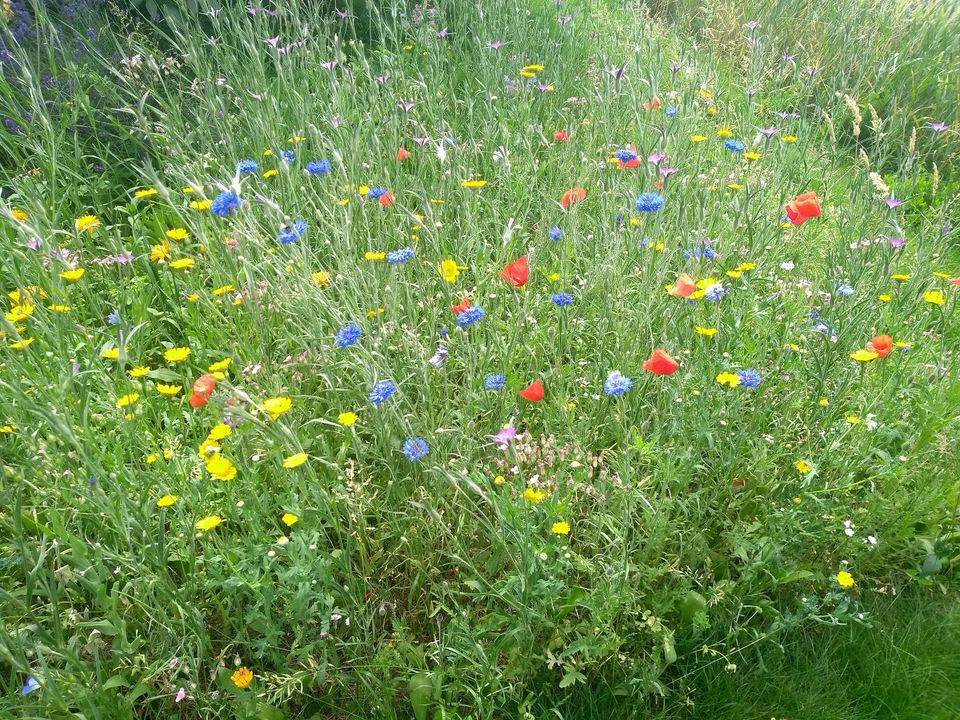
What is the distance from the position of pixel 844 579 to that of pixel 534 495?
2.64 feet

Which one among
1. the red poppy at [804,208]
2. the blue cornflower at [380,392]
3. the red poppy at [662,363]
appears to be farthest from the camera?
the red poppy at [804,208]

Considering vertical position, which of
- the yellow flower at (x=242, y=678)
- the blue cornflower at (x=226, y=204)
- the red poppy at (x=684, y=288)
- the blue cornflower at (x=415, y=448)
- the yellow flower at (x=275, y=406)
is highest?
the blue cornflower at (x=226, y=204)

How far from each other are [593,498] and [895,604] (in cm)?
83

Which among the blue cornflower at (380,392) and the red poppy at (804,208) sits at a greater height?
the red poppy at (804,208)

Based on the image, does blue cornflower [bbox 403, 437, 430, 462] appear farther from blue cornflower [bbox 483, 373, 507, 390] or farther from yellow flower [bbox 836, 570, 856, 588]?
yellow flower [bbox 836, 570, 856, 588]

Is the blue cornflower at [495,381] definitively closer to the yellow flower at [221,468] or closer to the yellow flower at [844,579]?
the yellow flower at [221,468]

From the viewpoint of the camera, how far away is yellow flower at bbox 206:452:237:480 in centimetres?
156

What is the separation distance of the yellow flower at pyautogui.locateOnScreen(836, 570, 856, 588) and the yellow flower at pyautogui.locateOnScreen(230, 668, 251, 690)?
1.38 m

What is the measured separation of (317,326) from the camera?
1.75 meters

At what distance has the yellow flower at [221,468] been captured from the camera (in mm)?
1556

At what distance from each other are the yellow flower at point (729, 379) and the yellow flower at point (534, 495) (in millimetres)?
542

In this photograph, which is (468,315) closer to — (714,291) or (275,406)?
(275,406)

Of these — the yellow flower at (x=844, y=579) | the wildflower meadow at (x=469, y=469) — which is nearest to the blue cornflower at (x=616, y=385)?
the wildflower meadow at (x=469, y=469)

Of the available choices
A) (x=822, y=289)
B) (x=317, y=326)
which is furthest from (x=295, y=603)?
(x=822, y=289)
